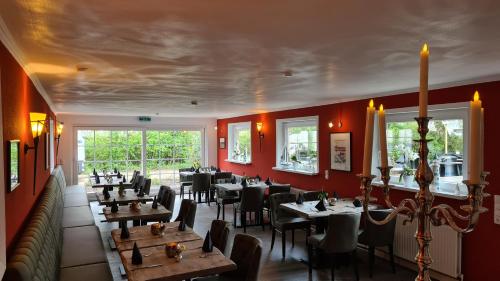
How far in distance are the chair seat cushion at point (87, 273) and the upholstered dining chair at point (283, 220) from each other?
248cm

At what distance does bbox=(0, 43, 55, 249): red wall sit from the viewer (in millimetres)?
2337

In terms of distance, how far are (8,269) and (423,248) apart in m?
2.11

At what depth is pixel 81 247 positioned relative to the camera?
4047 millimetres

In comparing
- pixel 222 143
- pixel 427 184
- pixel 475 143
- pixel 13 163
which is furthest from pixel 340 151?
pixel 222 143

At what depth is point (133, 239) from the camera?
11.6 feet

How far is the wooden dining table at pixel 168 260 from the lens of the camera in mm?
2680

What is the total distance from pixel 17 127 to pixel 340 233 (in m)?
3.35

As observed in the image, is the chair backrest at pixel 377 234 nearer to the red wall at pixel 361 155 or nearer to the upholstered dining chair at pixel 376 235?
the upholstered dining chair at pixel 376 235

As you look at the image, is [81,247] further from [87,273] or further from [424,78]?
[424,78]

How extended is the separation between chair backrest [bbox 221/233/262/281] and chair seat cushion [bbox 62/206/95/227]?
2737 millimetres

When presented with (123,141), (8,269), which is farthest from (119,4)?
(123,141)

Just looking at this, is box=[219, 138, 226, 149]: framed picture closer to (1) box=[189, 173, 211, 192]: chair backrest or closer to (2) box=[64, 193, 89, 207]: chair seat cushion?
(1) box=[189, 173, 211, 192]: chair backrest

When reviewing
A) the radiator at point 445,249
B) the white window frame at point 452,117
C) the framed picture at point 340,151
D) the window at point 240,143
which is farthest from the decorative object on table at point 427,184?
the window at point 240,143

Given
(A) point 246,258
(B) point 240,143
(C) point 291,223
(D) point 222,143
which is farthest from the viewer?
(D) point 222,143
